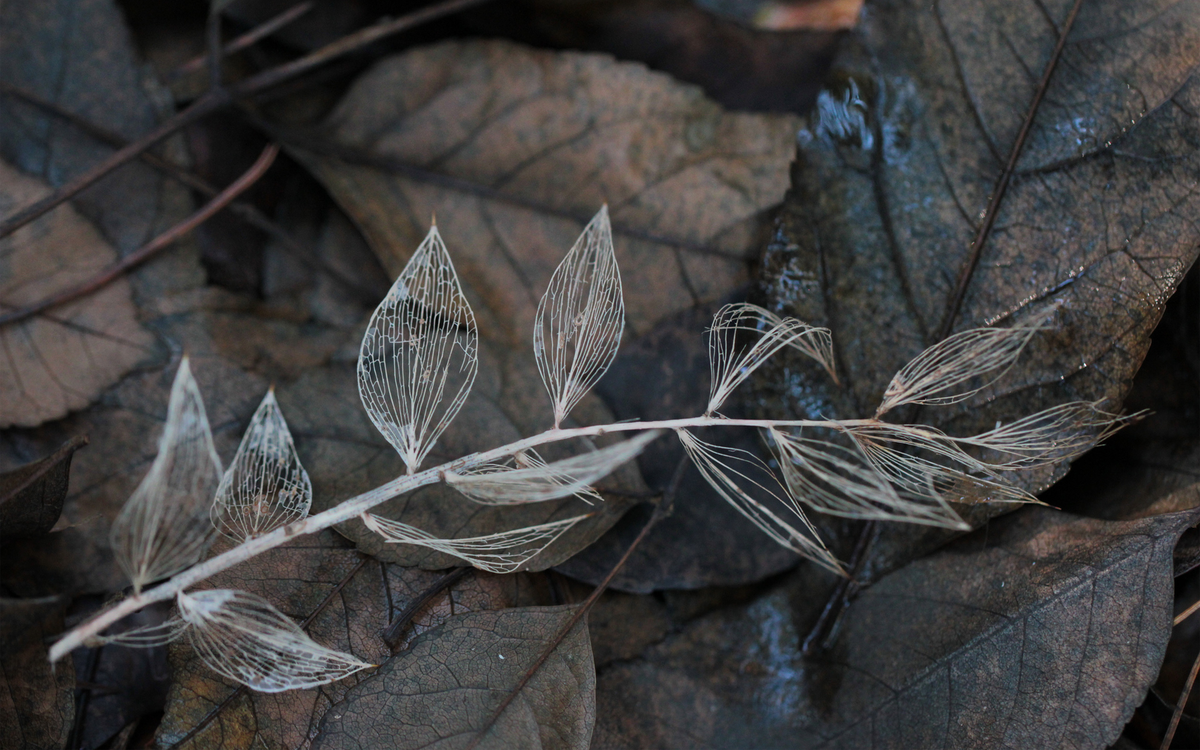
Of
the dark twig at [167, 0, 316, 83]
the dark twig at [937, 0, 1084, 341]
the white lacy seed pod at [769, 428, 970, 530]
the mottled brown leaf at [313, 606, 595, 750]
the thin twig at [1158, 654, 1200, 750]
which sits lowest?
the thin twig at [1158, 654, 1200, 750]

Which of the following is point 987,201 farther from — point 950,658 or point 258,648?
point 258,648

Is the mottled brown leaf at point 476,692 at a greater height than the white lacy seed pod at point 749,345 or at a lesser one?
lesser

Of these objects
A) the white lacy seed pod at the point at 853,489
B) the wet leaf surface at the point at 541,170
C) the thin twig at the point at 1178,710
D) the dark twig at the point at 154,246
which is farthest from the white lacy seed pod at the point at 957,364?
the dark twig at the point at 154,246

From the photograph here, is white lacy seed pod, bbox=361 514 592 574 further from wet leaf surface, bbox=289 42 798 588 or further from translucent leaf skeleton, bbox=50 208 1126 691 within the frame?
wet leaf surface, bbox=289 42 798 588

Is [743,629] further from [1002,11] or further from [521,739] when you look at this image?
[1002,11]

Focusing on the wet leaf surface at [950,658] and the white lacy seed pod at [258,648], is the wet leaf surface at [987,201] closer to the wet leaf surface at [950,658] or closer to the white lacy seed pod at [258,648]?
the wet leaf surface at [950,658]

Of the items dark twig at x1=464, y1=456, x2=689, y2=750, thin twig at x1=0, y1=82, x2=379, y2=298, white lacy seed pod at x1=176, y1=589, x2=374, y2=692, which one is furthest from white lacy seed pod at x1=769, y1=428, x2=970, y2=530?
thin twig at x1=0, y1=82, x2=379, y2=298

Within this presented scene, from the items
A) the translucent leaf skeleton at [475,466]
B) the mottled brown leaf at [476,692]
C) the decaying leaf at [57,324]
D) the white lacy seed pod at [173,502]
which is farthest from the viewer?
the decaying leaf at [57,324]
